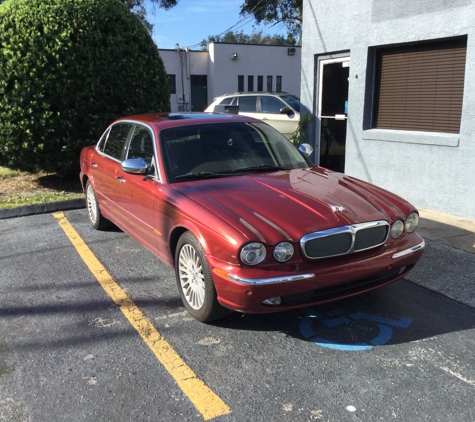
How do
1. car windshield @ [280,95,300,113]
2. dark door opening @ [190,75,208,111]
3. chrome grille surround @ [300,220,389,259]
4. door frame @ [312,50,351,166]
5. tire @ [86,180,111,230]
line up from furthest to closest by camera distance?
dark door opening @ [190,75,208,111] → car windshield @ [280,95,300,113] → door frame @ [312,50,351,166] → tire @ [86,180,111,230] → chrome grille surround @ [300,220,389,259]

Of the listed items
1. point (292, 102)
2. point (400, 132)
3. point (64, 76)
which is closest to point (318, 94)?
point (400, 132)

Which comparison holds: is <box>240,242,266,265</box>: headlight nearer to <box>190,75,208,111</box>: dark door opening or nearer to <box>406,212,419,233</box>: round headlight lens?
<box>406,212,419,233</box>: round headlight lens

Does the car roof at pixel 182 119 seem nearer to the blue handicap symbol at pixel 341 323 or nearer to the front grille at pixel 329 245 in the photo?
the front grille at pixel 329 245

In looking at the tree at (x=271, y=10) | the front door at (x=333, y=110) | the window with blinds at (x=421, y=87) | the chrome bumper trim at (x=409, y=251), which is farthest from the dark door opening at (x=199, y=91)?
the chrome bumper trim at (x=409, y=251)

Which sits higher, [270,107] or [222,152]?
Result: [270,107]

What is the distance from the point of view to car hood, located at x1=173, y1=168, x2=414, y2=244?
3.51m

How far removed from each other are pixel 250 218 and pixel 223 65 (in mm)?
25726

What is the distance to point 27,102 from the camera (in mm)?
7883

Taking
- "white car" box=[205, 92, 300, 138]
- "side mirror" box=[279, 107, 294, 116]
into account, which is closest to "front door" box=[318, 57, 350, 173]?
"white car" box=[205, 92, 300, 138]

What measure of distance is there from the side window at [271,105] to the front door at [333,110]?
135 inches

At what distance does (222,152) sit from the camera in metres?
4.78

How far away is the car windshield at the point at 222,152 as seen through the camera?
4559 millimetres

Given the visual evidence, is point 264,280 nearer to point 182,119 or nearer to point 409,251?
point 409,251

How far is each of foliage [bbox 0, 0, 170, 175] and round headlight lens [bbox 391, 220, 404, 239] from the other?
19.9 feet
